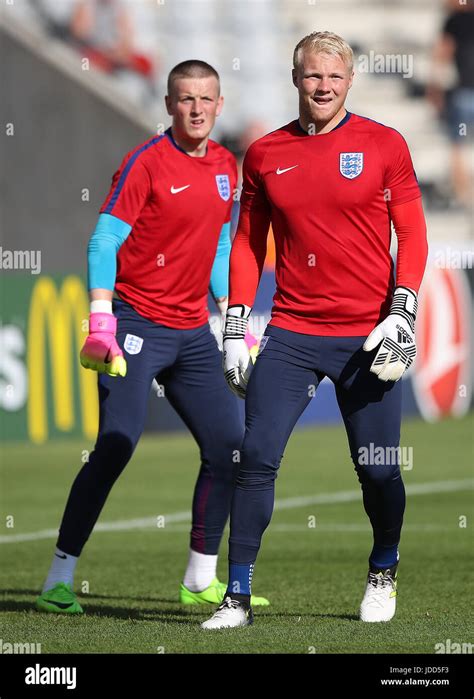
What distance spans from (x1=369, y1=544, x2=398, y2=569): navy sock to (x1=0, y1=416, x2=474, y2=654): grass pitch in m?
0.24

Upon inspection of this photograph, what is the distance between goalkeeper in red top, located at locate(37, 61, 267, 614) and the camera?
6781mm

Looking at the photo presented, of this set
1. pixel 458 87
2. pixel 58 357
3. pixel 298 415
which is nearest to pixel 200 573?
pixel 298 415

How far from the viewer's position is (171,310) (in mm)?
7016

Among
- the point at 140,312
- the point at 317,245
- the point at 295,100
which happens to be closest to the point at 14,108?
the point at 295,100

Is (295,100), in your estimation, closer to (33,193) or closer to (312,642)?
(33,193)

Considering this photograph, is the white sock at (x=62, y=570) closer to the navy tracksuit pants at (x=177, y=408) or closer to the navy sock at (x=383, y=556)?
the navy tracksuit pants at (x=177, y=408)

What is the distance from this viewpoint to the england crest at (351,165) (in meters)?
5.80

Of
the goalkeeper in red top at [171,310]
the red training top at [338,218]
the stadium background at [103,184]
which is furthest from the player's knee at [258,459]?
the stadium background at [103,184]

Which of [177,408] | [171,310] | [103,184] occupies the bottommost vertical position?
[177,408]

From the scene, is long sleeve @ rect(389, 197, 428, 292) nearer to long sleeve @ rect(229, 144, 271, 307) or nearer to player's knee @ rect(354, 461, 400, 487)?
long sleeve @ rect(229, 144, 271, 307)

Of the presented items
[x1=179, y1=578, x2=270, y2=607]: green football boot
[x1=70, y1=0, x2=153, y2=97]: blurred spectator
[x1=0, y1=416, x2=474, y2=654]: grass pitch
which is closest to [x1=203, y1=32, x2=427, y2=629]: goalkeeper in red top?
[x1=0, y1=416, x2=474, y2=654]: grass pitch

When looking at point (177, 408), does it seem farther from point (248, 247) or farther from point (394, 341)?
point (394, 341)

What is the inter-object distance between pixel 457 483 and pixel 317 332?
7.16 m

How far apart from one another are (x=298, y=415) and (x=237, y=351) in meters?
0.37
